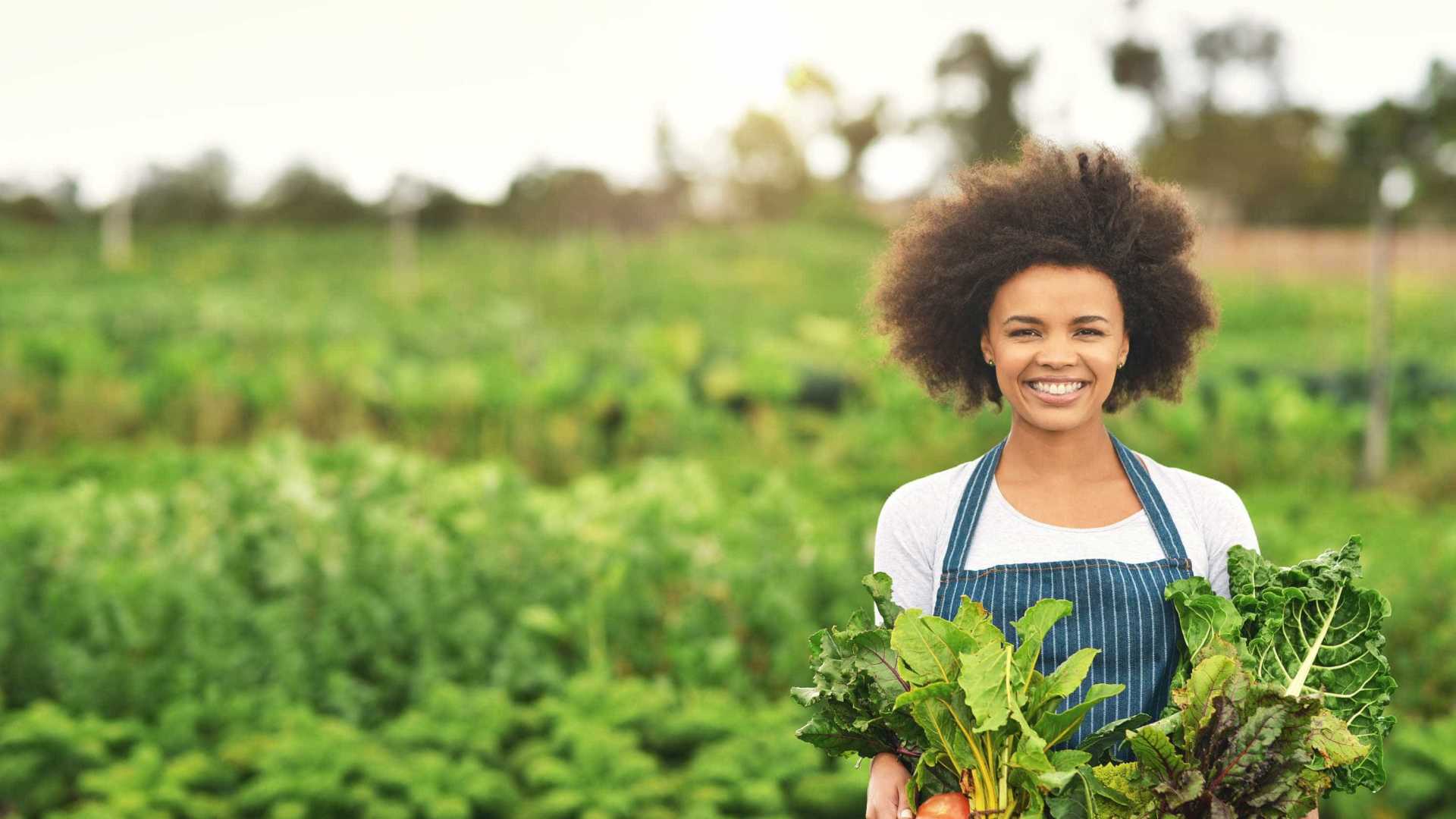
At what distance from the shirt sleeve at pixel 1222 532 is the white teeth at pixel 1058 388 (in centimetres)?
22

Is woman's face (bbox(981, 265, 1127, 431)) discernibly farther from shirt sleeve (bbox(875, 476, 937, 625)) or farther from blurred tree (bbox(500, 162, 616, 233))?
blurred tree (bbox(500, 162, 616, 233))

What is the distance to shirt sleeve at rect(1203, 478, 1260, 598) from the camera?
1.49 m

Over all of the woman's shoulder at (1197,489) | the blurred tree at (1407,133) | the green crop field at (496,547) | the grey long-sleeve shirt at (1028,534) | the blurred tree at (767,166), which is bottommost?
the green crop field at (496,547)

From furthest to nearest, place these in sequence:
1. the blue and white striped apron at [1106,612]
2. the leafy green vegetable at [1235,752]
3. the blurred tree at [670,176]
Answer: the blurred tree at [670,176], the blue and white striped apron at [1106,612], the leafy green vegetable at [1235,752]

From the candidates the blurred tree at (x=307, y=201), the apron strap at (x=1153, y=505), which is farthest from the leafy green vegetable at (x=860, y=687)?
the blurred tree at (x=307, y=201)

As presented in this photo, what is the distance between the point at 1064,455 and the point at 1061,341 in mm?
162

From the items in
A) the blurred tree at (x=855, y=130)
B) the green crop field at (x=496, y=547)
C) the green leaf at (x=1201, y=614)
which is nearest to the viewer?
the green leaf at (x=1201, y=614)

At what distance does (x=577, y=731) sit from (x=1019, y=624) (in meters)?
2.40

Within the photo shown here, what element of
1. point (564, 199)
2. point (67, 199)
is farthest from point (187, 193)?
point (564, 199)

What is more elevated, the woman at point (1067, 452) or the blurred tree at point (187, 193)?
the blurred tree at point (187, 193)

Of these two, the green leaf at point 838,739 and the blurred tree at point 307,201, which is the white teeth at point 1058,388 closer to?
the green leaf at point 838,739

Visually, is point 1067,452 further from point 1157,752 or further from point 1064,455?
point 1157,752

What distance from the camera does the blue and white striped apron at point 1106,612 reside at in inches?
56.0

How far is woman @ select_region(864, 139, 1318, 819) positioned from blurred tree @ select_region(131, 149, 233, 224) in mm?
28438
